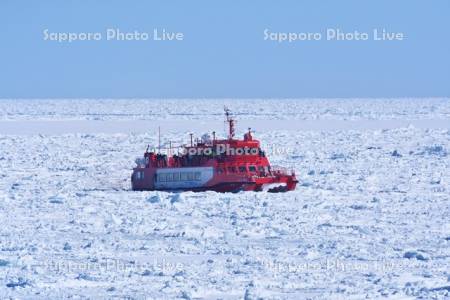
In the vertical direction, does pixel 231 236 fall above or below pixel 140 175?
below

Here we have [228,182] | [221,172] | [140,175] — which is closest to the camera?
[228,182]

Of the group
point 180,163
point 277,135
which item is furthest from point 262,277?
point 277,135

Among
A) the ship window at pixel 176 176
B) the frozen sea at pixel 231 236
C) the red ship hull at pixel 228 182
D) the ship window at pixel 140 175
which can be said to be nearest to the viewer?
the frozen sea at pixel 231 236

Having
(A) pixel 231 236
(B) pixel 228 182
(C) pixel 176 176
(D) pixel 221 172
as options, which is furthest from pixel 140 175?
(A) pixel 231 236

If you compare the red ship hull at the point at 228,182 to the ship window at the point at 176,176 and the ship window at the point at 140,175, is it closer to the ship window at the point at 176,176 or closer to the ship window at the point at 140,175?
the ship window at the point at 176,176

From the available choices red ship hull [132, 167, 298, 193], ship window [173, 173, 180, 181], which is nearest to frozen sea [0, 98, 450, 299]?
red ship hull [132, 167, 298, 193]

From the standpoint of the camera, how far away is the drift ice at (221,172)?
17.7 meters

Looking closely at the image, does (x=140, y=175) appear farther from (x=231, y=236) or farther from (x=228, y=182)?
(x=231, y=236)

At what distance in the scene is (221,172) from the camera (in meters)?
17.8

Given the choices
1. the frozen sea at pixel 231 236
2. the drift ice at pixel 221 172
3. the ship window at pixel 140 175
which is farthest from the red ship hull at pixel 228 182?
the ship window at pixel 140 175

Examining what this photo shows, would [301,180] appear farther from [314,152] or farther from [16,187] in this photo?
[314,152]

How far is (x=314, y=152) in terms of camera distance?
2802cm

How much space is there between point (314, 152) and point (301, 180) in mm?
8059

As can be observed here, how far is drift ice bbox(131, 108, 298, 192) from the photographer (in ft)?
58.0
